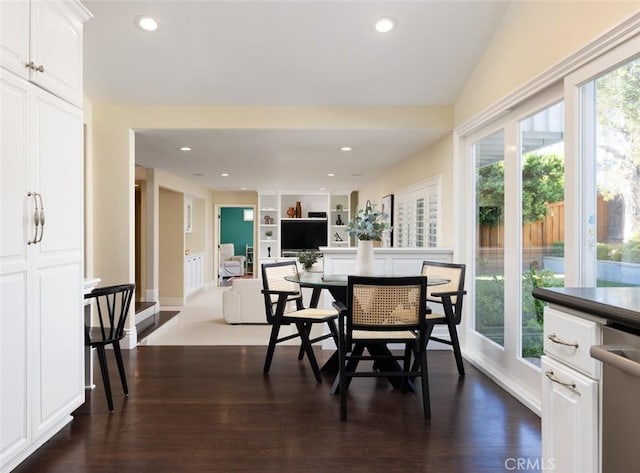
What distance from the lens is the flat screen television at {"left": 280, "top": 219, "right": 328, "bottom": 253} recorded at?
10.2 m

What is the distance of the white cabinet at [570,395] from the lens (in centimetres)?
128

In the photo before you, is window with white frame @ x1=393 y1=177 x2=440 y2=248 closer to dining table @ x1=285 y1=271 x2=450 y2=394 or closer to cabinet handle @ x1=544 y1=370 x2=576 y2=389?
dining table @ x1=285 y1=271 x2=450 y2=394

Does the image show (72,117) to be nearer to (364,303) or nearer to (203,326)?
(364,303)

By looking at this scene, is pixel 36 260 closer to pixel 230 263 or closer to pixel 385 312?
pixel 385 312

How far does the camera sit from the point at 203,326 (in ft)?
20.7

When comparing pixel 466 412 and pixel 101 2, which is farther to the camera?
pixel 101 2

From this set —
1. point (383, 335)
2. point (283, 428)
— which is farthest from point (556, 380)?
point (283, 428)

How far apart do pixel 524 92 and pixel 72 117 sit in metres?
2.83

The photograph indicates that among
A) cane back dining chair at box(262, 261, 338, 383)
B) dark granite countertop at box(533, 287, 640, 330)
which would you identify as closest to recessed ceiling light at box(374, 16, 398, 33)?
cane back dining chair at box(262, 261, 338, 383)

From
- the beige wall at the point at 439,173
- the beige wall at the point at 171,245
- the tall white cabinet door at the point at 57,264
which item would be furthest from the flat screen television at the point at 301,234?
the tall white cabinet door at the point at 57,264

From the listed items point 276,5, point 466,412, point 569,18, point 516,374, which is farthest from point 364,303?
point 276,5

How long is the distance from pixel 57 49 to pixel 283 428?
2478 millimetres

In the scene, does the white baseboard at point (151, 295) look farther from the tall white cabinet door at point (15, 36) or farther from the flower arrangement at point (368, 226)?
the tall white cabinet door at point (15, 36)

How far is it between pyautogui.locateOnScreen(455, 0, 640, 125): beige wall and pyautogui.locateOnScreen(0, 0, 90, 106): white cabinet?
276 centimetres
